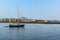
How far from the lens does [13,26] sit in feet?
178

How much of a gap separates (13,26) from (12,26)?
395 mm

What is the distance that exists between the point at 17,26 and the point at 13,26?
136 centimetres

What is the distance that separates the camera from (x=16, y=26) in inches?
2146

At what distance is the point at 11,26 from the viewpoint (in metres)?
54.0

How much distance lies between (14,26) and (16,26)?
1.02 metres

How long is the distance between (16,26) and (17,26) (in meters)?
0.73

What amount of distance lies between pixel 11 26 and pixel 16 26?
1.66 m

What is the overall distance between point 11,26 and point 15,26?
132 centimetres

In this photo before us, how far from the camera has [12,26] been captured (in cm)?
5434

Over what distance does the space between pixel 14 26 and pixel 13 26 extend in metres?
0.62

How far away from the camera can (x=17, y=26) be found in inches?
2121

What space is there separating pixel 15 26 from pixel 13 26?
67 cm

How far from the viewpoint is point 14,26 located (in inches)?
2112

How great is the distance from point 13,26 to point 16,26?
1.01 meters
